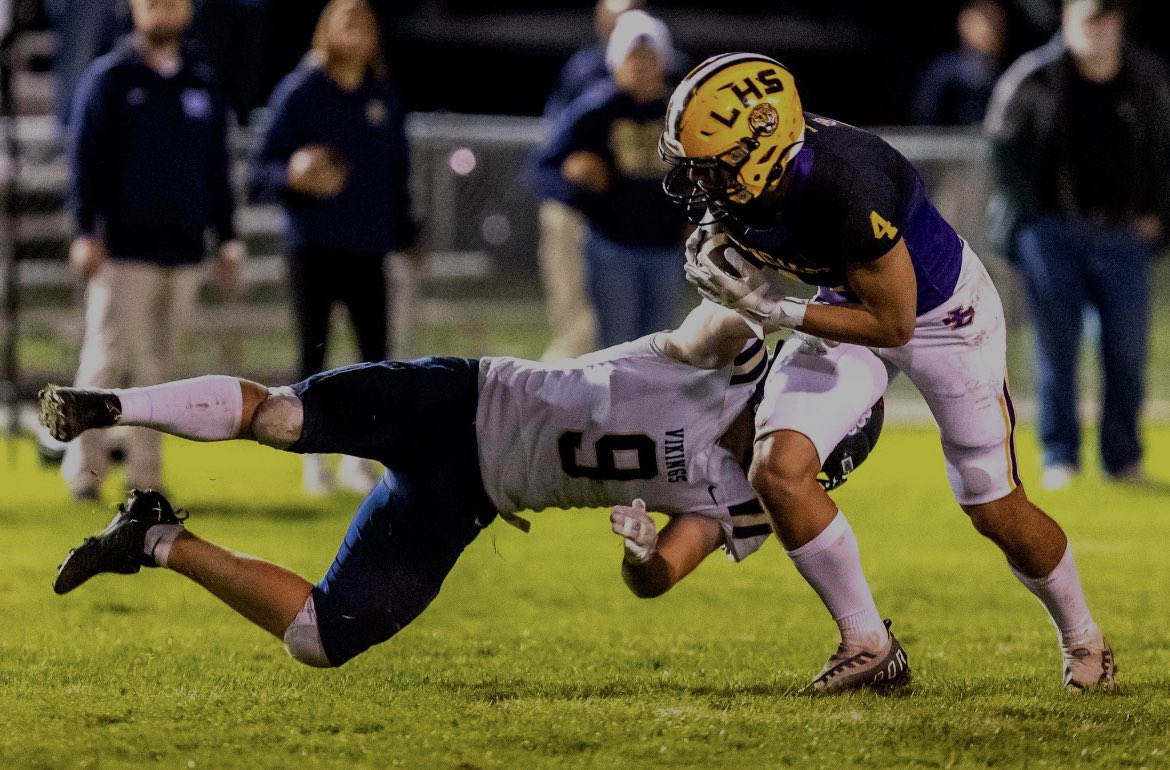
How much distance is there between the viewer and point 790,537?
485 cm

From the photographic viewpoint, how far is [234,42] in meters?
12.9

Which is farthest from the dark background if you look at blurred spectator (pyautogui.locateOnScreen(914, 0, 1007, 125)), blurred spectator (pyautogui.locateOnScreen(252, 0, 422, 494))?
blurred spectator (pyautogui.locateOnScreen(252, 0, 422, 494))

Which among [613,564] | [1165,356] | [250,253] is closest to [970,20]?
[1165,356]

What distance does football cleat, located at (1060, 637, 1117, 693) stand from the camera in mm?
5082

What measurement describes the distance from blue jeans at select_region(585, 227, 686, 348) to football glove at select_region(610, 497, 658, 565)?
5.23 m

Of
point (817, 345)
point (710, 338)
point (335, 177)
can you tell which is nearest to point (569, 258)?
point (335, 177)

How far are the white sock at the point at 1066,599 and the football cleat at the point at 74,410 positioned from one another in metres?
2.44

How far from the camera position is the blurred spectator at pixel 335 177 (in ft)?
28.8

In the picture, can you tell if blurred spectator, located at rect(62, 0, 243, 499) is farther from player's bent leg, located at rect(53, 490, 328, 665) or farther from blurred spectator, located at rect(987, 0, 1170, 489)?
blurred spectator, located at rect(987, 0, 1170, 489)

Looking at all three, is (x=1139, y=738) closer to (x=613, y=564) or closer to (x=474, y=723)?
(x=474, y=723)

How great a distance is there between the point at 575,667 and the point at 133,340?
3875 millimetres

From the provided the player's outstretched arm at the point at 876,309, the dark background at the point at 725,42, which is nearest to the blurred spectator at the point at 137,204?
the player's outstretched arm at the point at 876,309

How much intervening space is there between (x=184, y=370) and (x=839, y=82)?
12.2 m

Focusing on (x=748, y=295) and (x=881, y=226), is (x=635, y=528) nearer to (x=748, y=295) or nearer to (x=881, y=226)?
(x=748, y=295)
